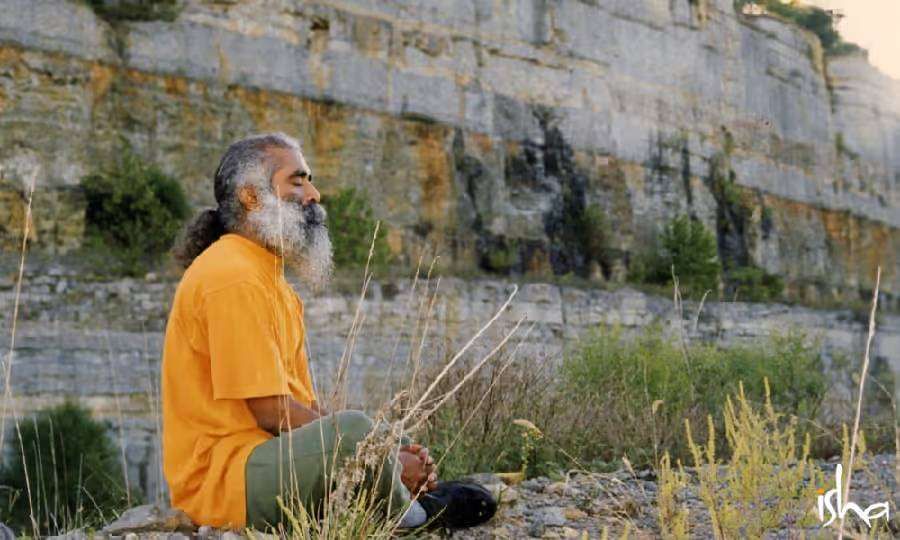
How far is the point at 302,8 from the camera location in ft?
80.2

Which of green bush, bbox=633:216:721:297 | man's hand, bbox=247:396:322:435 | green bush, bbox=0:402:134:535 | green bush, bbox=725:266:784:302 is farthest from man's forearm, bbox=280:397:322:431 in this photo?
green bush, bbox=725:266:784:302

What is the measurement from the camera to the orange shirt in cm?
410

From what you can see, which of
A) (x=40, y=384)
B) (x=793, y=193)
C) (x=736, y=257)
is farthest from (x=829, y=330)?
(x=40, y=384)

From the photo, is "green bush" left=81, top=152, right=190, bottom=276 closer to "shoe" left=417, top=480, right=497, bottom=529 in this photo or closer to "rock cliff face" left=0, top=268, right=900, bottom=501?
"rock cliff face" left=0, top=268, right=900, bottom=501

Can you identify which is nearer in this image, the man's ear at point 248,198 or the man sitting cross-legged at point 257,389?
the man sitting cross-legged at point 257,389

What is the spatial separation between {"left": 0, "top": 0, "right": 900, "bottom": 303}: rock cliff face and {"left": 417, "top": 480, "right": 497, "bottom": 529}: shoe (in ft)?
49.9

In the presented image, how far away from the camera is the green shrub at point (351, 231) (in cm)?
2141

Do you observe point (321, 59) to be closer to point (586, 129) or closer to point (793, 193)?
point (586, 129)

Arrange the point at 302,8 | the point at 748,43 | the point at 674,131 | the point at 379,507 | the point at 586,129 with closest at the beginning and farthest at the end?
the point at 379,507 < the point at 302,8 < the point at 586,129 < the point at 674,131 < the point at 748,43

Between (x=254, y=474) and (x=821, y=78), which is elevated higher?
(x=821, y=78)

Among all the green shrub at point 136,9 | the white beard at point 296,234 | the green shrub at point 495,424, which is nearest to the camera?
the white beard at point 296,234

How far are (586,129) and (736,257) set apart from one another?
746 centimetres

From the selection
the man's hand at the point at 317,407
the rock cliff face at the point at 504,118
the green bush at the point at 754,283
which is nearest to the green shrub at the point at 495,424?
the man's hand at the point at 317,407

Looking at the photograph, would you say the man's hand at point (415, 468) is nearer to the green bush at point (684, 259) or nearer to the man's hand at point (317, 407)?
the man's hand at point (317, 407)
